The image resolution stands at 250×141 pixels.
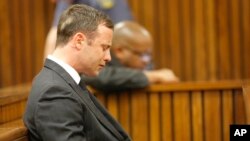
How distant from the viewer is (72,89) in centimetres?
125

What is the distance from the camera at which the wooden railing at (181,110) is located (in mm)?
1857

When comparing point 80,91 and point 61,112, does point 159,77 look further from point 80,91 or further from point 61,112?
point 61,112

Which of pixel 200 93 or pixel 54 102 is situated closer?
pixel 54 102

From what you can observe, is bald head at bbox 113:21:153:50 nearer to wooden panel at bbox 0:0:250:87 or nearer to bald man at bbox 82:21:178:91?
bald man at bbox 82:21:178:91

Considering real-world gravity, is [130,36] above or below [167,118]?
above

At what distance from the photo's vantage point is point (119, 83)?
188 centimetres

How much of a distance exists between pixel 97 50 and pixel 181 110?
0.64m

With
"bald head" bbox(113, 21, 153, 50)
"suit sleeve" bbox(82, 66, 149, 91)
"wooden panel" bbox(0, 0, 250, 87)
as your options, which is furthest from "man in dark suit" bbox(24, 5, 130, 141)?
"wooden panel" bbox(0, 0, 250, 87)

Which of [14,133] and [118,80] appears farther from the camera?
[118,80]

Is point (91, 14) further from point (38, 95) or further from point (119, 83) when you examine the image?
point (119, 83)

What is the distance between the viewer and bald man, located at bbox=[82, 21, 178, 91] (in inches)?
74.4

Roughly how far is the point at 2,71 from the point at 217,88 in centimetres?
124

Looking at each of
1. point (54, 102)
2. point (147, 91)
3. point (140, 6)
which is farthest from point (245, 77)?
point (54, 102)

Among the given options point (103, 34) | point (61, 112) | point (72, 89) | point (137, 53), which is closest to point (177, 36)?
point (137, 53)
